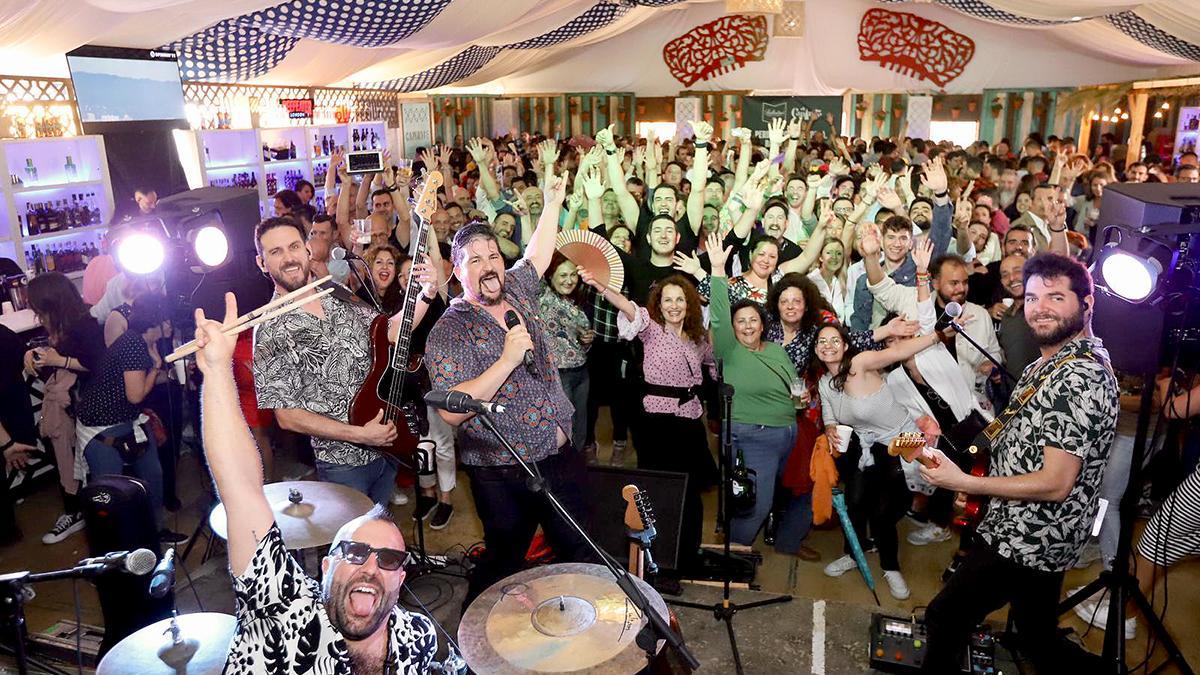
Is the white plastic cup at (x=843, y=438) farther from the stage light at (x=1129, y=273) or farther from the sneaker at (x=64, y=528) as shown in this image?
the sneaker at (x=64, y=528)

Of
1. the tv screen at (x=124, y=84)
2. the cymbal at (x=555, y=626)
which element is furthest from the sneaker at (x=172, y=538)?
the tv screen at (x=124, y=84)

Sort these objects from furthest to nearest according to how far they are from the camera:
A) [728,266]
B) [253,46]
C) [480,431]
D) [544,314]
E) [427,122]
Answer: [427,122] < [253,46] < [728,266] < [544,314] < [480,431]

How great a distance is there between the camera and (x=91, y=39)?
6.59 meters

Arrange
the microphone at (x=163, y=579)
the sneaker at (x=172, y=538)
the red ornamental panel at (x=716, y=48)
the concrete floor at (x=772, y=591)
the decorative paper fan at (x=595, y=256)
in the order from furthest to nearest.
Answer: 1. the red ornamental panel at (x=716, y=48)
2. the decorative paper fan at (x=595, y=256)
3. the sneaker at (x=172, y=538)
4. the concrete floor at (x=772, y=591)
5. the microphone at (x=163, y=579)

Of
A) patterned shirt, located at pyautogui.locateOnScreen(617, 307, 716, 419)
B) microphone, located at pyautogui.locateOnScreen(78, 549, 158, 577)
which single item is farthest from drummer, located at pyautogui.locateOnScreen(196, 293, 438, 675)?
patterned shirt, located at pyautogui.locateOnScreen(617, 307, 716, 419)

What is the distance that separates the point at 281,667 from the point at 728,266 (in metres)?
4.56

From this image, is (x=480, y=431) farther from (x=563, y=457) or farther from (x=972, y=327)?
(x=972, y=327)

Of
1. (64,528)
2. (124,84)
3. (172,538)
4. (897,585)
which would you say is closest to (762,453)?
(897,585)

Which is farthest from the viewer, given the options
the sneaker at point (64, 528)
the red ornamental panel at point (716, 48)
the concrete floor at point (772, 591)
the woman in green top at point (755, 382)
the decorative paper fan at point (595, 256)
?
the red ornamental panel at point (716, 48)

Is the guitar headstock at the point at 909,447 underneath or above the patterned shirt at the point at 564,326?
above

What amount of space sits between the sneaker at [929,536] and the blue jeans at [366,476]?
2.63m

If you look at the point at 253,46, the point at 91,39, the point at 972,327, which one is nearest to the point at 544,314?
the point at 972,327

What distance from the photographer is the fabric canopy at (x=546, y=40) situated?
20.8 feet

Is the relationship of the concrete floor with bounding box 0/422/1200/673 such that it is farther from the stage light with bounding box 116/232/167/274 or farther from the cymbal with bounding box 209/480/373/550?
the stage light with bounding box 116/232/167/274
